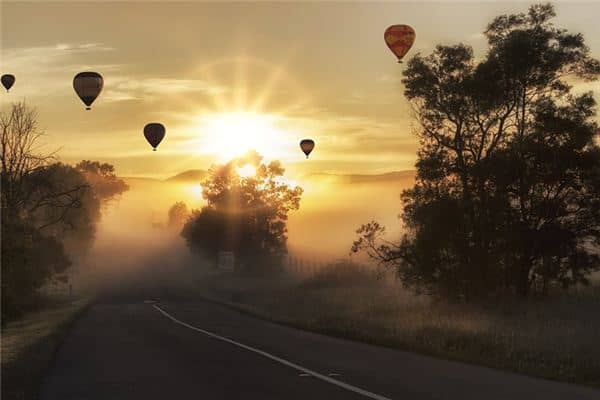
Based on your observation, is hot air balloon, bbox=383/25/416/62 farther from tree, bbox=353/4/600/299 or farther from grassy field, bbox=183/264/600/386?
grassy field, bbox=183/264/600/386

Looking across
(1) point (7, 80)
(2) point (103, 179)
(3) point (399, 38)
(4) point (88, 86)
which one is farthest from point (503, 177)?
(2) point (103, 179)

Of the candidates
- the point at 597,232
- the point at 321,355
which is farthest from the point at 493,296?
the point at 321,355

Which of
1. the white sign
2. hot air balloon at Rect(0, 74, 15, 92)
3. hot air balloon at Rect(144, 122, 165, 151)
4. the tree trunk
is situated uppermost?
hot air balloon at Rect(0, 74, 15, 92)

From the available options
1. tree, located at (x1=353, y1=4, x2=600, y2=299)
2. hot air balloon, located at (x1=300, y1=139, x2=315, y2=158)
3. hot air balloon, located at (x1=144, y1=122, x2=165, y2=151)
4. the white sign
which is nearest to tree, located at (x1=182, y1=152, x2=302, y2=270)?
the white sign

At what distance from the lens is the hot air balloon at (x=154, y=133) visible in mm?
50031

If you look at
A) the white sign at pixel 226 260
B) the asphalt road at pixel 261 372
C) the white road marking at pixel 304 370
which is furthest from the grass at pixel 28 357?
the white sign at pixel 226 260

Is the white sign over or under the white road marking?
over

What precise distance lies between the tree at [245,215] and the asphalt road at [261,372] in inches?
2205

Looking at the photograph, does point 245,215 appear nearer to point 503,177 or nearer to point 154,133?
point 154,133

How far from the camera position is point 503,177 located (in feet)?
105

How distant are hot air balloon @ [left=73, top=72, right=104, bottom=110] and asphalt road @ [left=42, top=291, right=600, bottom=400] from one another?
23.6 m

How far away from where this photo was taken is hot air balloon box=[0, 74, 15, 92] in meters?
60.1

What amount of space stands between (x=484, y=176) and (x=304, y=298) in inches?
564

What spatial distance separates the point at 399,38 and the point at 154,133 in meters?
17.5
